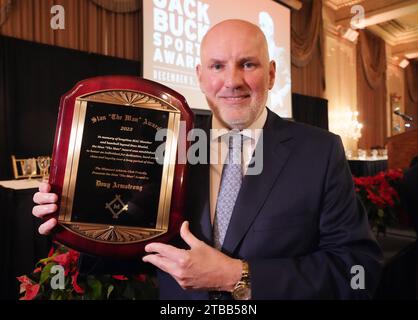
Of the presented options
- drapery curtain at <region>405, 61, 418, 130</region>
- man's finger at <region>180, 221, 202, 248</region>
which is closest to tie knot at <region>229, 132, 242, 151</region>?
man's finger at <region>180, 221, 202, 248</region>

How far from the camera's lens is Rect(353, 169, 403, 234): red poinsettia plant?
1.63 metres

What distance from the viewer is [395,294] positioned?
166 centimetres

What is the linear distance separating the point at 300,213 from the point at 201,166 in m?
0.31

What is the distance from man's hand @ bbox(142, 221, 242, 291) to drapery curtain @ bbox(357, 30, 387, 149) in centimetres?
873

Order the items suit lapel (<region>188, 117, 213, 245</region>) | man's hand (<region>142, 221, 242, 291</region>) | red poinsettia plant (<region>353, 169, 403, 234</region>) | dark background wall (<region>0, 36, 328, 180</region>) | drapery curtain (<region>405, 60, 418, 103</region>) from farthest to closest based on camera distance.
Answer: drapery curtain (<region>405, 60, 418, 103</region>) < dark background wall (<region>0, 36, 328, 180</region>) < red poinsettia plant (<region>353, 169, 403, 234</region>) < suit lapel (<region>188, 117, 213, 245</region>) < man's hand (<region>142, 221, 242, 291</region>)

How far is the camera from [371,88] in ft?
28.6

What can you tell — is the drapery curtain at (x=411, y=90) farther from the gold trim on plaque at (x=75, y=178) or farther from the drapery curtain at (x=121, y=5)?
the gold trim on plaque at (x=75, y=178)

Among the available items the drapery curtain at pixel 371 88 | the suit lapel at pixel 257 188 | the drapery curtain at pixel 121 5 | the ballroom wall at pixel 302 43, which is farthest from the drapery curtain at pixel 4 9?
the drapery curtain at pixel 371 88

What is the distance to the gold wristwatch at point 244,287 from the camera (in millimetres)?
731

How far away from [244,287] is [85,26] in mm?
3395

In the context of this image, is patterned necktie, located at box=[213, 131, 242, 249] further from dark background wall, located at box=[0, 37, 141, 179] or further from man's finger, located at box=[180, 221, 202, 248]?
dark background wall, located at box=[0, 37, 141, 179]

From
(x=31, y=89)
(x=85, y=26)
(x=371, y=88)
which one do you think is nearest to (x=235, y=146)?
(x=31, y=89)

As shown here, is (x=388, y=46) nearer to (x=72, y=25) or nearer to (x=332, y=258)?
(x=72, y=25)

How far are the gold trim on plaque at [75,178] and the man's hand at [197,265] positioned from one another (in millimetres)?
57
